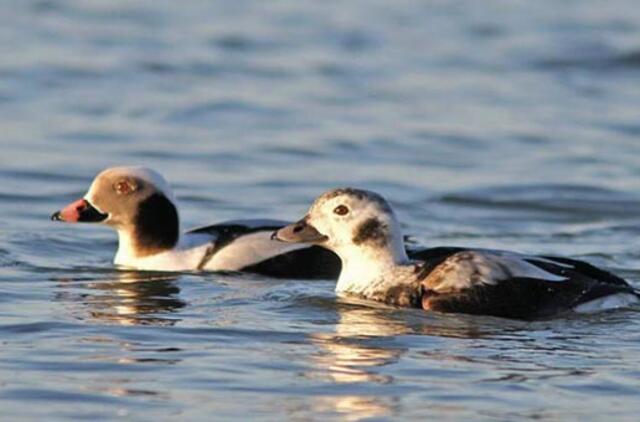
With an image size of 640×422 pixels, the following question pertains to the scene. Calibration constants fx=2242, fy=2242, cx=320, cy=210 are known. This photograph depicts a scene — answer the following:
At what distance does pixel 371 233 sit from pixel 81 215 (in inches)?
107

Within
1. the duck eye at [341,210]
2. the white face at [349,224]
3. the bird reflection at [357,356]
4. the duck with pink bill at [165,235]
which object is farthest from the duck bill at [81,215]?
the bird reflection at [357,356]

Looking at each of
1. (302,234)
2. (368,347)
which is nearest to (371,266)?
(302,234)

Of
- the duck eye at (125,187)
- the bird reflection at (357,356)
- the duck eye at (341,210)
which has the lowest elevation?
the bird reflection at (357,356)

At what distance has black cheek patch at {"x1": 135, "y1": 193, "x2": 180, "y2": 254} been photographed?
15562 millimetres

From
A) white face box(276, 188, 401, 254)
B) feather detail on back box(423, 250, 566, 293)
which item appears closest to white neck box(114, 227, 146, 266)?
white face box(276, 188, 401, 254)

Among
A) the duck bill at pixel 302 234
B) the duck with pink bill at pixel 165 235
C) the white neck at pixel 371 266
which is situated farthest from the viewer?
the duck with pink bill at pixel 165 235

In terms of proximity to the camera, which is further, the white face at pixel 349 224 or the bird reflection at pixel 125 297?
the white face at pixel 349 224

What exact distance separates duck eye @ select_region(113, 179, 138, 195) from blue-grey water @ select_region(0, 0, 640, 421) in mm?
580

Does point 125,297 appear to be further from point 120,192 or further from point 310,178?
point 310,178

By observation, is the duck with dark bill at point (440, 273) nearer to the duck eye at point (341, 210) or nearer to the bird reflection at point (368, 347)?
the duck eye at point (341, 210)

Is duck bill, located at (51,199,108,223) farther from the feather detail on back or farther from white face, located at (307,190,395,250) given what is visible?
the feather detail on back

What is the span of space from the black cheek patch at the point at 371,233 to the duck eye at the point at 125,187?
2.42 meters

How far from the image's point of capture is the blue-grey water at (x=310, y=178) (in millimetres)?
11133

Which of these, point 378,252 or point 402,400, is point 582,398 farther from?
point 378,252
